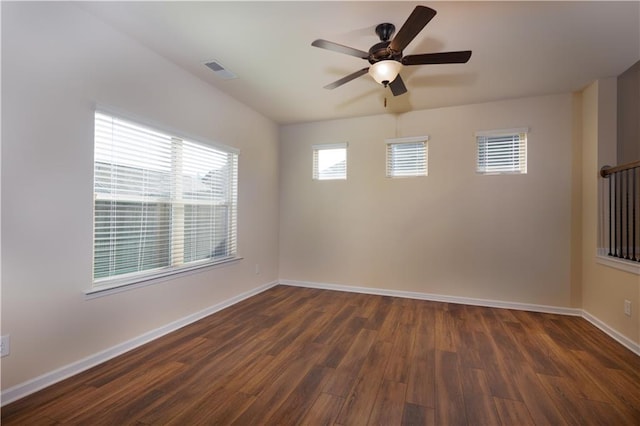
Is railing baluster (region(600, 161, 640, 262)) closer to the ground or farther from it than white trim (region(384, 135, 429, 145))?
closer to the ground

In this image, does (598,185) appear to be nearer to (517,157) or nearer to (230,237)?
(517,157)

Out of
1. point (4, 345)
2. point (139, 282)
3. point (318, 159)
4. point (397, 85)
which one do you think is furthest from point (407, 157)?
point (4, 345)

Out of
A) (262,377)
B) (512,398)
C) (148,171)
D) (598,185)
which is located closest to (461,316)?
(512,398)

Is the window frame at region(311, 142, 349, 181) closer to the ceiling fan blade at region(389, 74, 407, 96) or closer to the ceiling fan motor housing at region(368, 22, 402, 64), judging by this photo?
the ceiling fan blade at region(389, 74, 407, 96)

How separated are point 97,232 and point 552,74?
15.6 ft

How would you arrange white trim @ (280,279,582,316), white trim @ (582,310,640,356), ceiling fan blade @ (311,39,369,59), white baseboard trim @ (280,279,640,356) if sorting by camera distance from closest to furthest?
1. ceiling fan blade @ (311,39,369,59)
2. white trim @ (582,310,640,356)
3. white baseboard trim @ (280,279,640,356)
4. white trim @ (280,279,582,316)

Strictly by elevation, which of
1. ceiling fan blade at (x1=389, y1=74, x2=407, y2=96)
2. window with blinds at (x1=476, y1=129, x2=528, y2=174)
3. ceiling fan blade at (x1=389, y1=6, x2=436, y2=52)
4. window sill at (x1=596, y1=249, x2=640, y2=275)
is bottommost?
window sill at (x1=596, y1=249, x2=640, y2=275)

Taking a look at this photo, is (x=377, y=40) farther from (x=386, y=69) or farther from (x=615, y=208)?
(x=615, y=208)

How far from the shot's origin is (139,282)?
262 centimetres

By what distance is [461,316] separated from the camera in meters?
3.49

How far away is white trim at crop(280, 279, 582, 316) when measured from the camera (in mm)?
3635

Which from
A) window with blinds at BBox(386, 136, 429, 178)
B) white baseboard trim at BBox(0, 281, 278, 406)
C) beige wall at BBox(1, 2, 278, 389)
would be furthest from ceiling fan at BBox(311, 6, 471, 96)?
white baseboard trim at BBox(0, 281, 278, 406)

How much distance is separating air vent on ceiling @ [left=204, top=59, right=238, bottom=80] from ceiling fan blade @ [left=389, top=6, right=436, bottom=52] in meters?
1.81

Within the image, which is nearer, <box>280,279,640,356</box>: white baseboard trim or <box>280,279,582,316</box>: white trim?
<box>280,279,640,356</box>: white baseboard trim
